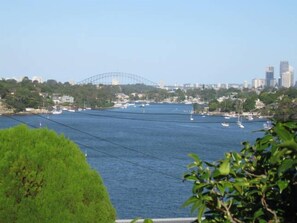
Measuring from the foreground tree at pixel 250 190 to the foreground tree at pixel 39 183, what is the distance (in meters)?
1.62

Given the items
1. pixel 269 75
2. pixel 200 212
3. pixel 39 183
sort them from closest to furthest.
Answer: pixel 200 212 < pixel 39 183 < pixel 269 75

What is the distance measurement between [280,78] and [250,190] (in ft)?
370

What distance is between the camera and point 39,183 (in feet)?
8.51

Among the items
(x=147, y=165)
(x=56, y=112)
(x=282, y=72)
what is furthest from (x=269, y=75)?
(x=147, y=165)

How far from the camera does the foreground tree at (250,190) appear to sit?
0.92 meters

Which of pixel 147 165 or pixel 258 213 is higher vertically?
pixel 258 213

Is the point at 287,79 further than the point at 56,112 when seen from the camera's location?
Yes

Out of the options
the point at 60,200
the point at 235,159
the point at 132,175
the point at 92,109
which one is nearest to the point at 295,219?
the point at 235,159

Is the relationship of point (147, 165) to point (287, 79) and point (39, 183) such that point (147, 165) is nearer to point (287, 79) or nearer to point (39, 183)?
point (39, 183)

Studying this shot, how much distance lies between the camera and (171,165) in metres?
18.1

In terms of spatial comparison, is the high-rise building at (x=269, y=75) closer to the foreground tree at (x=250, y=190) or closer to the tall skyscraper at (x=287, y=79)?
the tall skyscraper at (x=287, y=79)

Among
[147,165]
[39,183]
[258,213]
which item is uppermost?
[258,213]

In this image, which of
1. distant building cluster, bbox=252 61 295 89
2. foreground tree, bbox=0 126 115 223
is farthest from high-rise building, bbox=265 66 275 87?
foreground tree, bbox=0 126 115 223

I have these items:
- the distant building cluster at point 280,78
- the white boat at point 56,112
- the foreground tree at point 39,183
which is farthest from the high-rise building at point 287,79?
the foreground tree at point 39,183
